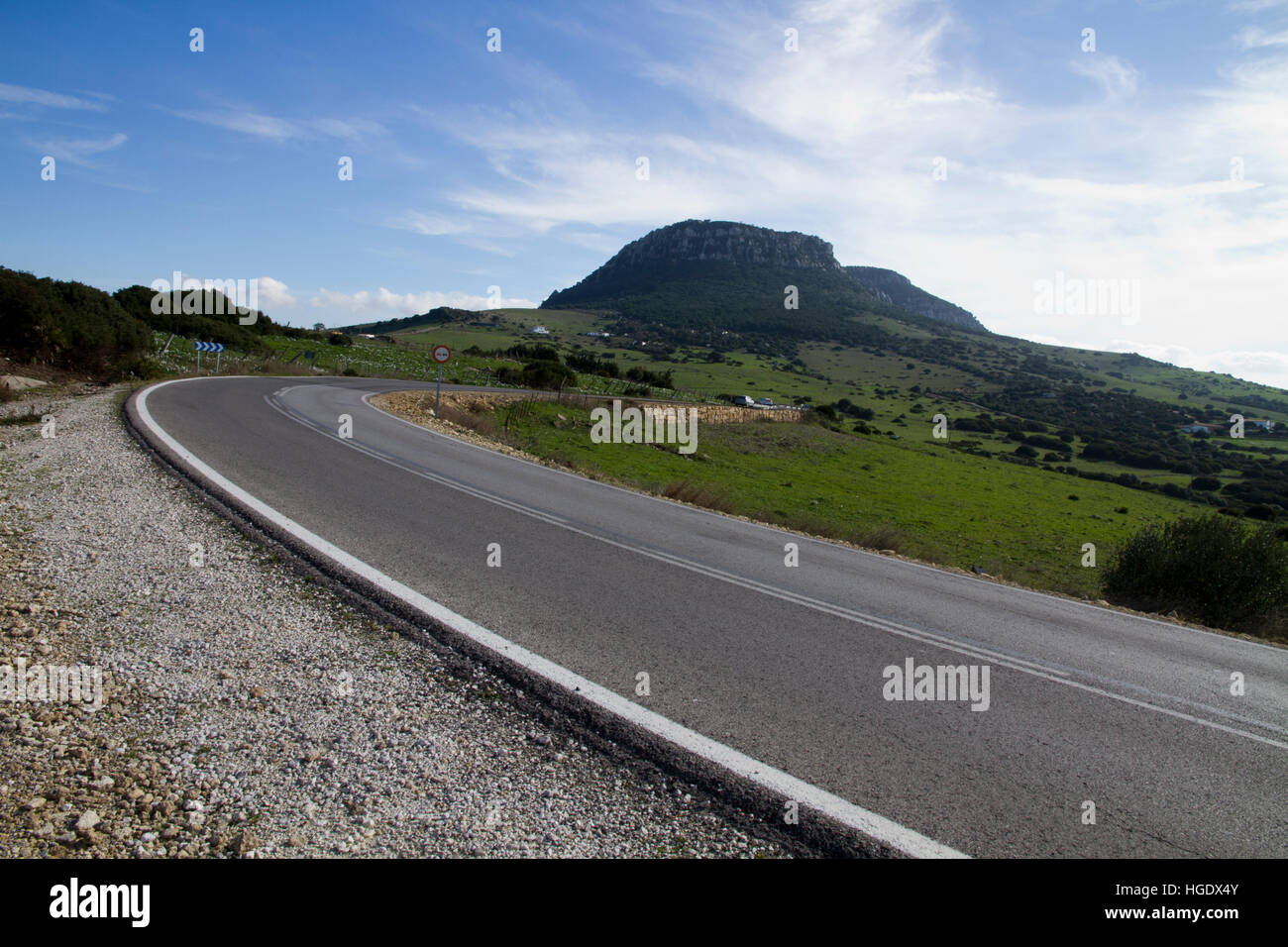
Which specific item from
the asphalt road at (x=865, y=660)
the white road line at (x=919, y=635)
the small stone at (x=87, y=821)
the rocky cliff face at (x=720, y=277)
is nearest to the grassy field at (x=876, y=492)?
the asphalt road at (x=865, y=660)

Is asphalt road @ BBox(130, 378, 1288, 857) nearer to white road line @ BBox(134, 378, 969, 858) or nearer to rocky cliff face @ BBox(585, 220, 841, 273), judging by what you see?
white road line @ BBox(134, 378, 969, 858)

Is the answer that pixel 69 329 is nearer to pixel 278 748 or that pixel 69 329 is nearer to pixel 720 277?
pixel 278 748

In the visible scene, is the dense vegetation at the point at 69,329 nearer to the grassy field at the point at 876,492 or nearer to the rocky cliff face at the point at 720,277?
the grassy field at the point at 876,492

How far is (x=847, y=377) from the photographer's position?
398ft

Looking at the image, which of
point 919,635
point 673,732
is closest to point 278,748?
point 673,732

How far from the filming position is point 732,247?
179125mm

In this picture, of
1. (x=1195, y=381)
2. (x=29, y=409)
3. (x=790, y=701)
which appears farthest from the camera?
(x=1195, y=381)

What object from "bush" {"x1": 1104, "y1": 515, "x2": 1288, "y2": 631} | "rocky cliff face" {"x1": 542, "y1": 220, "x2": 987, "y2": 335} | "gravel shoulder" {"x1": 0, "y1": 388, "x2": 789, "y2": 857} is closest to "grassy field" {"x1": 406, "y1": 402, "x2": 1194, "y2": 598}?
"bush" {"x1": 1104, "y1": 515, "x2": 1288, "y2": 631}

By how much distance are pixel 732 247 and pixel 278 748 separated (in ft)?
612

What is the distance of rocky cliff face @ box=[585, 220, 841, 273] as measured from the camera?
179 metres

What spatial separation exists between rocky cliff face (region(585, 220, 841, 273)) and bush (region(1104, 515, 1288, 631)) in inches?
6774
